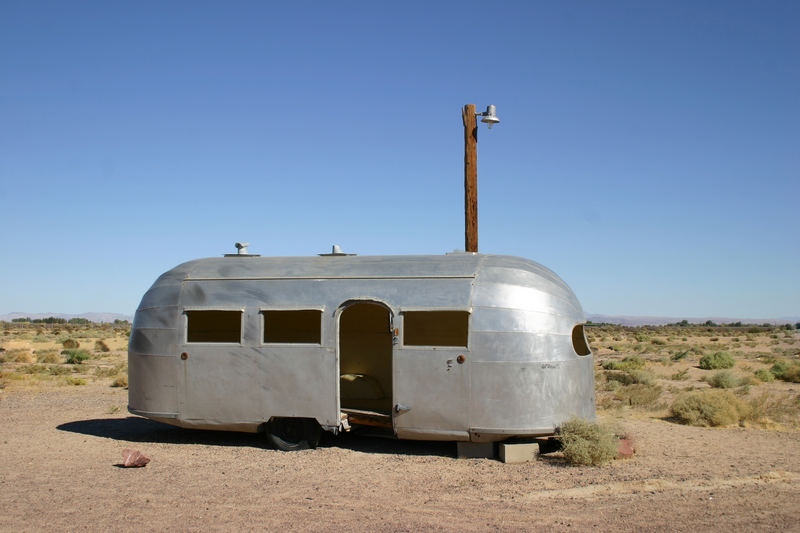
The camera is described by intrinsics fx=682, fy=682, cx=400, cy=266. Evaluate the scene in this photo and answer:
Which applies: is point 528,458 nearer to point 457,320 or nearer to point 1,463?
point 457,320

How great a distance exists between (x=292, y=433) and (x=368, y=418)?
3.89 feet

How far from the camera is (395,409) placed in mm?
9305

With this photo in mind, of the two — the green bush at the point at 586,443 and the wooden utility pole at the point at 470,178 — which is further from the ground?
the wooden utility pole at the point at 470,178

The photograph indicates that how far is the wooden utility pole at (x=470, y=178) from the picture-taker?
12.0m

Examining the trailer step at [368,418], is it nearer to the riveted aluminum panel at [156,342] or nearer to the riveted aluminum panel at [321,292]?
the riveted aluminum panel at [321,292]

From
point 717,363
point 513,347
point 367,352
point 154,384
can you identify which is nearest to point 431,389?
point 513,347

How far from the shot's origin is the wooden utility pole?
1203 centimetres

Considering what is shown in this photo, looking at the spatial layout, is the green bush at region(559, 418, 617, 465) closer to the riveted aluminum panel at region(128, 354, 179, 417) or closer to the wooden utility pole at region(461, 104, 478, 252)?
the wooden utility pole at region(461, 104, 478, 252)

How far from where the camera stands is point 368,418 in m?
9.98

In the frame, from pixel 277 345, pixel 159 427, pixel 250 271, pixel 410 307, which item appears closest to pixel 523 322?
pixel 410 307

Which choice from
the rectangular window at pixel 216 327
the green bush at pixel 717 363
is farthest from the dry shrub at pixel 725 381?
the rectangular window at pixel 216 327

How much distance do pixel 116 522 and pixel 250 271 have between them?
4.41 m

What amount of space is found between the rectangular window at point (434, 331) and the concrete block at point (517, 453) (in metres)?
2.45

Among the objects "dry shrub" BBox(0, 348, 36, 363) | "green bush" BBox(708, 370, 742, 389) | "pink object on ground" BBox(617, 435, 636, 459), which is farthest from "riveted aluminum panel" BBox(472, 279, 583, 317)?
"dry shrub" BBox(0, 348, 36, 363)
